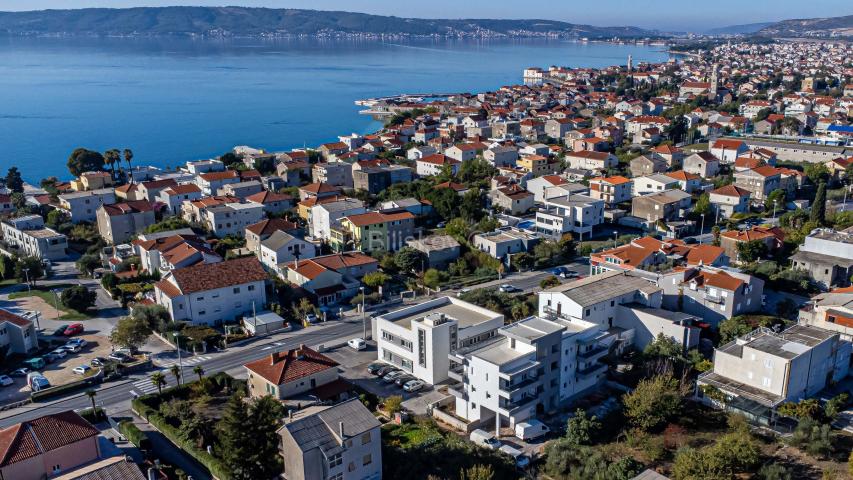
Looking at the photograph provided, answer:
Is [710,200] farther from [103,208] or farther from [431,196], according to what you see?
[103,208]

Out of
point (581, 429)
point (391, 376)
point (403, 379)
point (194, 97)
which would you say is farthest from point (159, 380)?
point (194, 97)

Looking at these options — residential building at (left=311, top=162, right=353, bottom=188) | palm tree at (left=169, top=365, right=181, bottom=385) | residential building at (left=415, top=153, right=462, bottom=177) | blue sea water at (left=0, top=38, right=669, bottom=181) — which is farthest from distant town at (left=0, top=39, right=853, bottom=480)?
blue sea water at (left=0, top=38, right=669, bottom=181)

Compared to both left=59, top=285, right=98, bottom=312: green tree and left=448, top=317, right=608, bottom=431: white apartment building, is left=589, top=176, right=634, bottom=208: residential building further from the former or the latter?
left=59, top=285, right=98, bottom=312: green tree

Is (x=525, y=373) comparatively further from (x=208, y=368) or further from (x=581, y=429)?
(x=208, y=368)

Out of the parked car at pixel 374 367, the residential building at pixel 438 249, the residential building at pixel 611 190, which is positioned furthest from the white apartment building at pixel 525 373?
the residential building at pixel 611 190

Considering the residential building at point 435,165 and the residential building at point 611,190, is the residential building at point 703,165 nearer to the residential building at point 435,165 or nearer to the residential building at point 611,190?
the residential building at point 611,190

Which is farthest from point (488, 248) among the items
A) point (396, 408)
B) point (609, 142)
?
point (609, 142)
